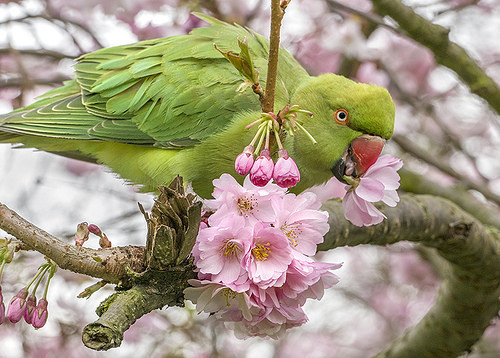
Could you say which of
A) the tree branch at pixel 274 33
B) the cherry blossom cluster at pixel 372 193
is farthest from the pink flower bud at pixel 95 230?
the cherry blossom cluster at pixel 372 193

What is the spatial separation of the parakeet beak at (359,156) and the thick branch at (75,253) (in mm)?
885

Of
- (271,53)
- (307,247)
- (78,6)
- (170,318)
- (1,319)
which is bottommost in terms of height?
(170,318)

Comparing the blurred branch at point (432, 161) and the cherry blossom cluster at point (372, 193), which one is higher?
the cherry blossom cluster at point (372, 193)

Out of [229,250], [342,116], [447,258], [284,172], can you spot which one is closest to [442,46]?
[342,116]

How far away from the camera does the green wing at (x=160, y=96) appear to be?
2385mm

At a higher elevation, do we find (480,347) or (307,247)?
(307,247)

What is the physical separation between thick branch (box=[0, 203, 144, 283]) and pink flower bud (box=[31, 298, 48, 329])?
0.51 ft

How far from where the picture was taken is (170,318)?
11.7ft

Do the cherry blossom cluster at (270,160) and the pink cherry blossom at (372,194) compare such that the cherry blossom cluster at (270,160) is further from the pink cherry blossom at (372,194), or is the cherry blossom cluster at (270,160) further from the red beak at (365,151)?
the red beak at (365,151)

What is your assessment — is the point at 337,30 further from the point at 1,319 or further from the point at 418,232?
the point at 1,319

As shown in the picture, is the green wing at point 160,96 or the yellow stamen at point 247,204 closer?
the yellow stamen at point 247,204

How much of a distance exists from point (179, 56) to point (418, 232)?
1.32m

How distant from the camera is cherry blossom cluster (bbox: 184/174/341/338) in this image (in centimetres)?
155

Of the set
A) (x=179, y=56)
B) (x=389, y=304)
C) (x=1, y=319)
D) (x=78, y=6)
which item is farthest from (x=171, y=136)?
(x=389, y=304)
